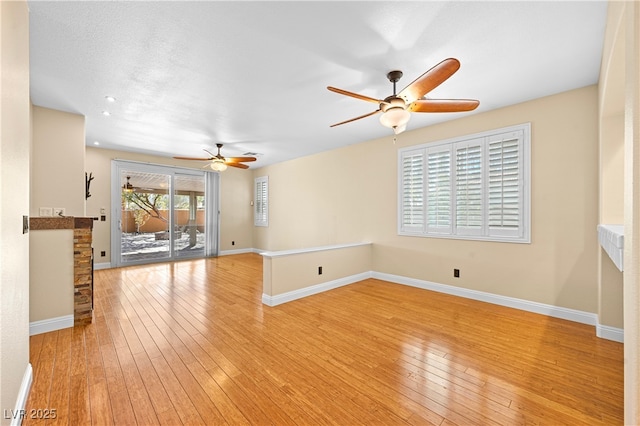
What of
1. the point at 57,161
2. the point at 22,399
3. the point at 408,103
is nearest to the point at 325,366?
the point at 22,399

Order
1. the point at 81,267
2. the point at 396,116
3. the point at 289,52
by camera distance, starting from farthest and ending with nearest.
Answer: the point at 81,267, the point at 396,116, the point at 289,52

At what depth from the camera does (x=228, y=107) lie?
12.2ft

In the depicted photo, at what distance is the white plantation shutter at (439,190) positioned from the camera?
4.21m

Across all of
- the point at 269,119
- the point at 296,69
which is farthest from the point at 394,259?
the point at 296,69

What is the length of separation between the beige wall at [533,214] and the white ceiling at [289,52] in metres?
0.32

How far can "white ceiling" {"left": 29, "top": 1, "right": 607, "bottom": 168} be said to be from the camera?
1.98 meters

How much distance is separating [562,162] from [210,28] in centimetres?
407

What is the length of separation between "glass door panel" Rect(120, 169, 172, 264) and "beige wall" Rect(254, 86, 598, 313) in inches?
176

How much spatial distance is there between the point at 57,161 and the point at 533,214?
6435mm

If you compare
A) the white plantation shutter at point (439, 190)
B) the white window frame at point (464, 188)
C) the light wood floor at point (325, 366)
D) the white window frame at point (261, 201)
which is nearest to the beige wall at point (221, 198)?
the white window frame at point (261, 201)

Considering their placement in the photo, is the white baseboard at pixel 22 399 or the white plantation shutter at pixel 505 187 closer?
the white baseboard at pixel 22 399

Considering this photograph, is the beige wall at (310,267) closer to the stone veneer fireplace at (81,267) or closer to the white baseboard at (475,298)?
the white baseboard at (475,298)

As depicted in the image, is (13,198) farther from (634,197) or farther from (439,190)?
(439,190)

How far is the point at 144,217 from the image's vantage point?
677 centimetres
